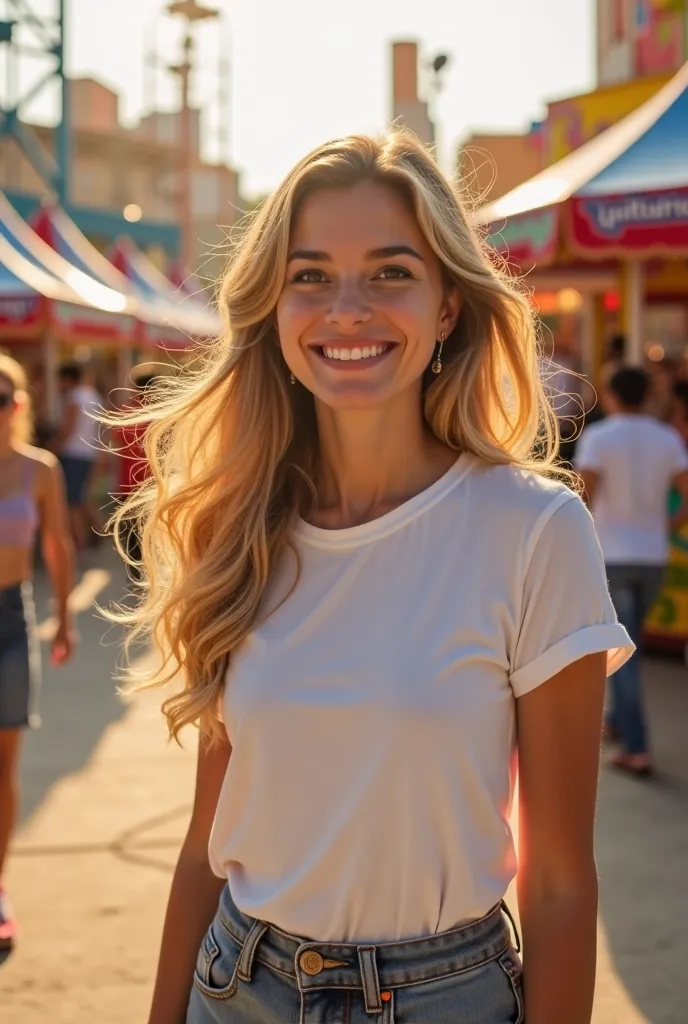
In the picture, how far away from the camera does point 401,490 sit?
1950 millimetres

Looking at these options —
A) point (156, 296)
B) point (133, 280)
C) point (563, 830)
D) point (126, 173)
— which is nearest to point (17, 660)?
point (563, 830)

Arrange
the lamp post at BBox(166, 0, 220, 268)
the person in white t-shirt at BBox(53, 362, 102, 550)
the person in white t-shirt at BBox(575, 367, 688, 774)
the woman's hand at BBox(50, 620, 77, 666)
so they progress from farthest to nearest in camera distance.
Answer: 1. the lamp post at BBox(166, 0, 220, 268)
2. the person in white t-shirt at BBox(53, 362, 102, 550)
3. the person in white t-shirt at BBox(575, 367, 688, 774)
4. the woman's hand at BBox(50, 620, 77, 666)

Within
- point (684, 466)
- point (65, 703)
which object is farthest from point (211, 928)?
point (65, 703)

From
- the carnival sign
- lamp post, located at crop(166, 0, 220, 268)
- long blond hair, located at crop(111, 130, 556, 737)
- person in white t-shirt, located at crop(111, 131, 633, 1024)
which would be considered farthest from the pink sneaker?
lamp post, located at crop(166, 0, 220, 268)

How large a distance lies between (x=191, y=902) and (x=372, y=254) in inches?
38.8

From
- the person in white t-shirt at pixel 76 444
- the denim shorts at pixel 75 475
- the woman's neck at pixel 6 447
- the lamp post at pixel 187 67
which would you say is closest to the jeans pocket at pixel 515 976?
the woman's neck at pixel 6 447

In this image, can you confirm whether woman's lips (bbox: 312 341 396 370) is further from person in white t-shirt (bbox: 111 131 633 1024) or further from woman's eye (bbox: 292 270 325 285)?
woman's eye (bbox: 292 270 325 285)

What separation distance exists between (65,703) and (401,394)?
234 inches

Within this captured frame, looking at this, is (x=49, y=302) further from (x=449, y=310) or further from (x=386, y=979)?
(x=386, y=979)

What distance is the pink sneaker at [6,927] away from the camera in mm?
4184

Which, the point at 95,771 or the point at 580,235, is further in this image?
the point at 580,235

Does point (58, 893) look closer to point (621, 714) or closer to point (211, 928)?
point (621, 714)

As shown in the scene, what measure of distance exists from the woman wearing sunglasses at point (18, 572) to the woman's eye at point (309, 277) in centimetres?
285

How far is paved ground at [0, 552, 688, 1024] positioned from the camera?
384 cm
